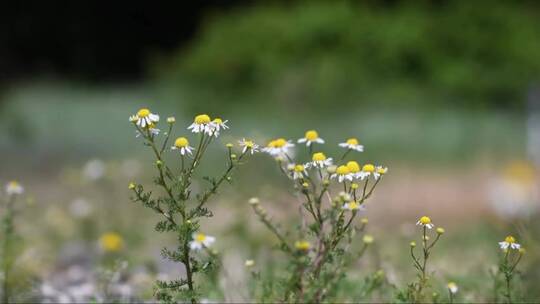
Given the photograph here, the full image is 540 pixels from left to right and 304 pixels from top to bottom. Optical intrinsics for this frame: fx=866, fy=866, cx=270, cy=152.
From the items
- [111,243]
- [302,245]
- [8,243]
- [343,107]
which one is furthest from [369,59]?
[302,245]

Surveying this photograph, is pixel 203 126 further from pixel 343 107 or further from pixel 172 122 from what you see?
pixel 343 107

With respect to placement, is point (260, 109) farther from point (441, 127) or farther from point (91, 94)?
point (91, 94)

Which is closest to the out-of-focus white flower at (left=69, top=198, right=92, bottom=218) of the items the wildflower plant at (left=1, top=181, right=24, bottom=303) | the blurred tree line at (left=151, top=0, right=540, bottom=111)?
the wildflower plant at (left=1, top=181, right=24, bottom=303)

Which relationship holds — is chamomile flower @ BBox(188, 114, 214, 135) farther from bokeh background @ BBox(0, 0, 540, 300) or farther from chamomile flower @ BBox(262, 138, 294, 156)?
bokeh background @ BBox(0, 0, 540, 300)

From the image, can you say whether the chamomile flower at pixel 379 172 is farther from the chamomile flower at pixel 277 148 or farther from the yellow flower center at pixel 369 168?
the chamomile flower at pixel 277 148

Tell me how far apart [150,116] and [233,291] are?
138 centimetres

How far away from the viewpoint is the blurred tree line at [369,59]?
9.38 meters

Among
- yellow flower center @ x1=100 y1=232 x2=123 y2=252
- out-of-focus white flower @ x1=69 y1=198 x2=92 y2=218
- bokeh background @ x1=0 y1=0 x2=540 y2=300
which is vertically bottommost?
yellow flower center @ x1=100 y1=232 x2=123 y2=252

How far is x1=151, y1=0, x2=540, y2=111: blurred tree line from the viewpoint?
369 inches

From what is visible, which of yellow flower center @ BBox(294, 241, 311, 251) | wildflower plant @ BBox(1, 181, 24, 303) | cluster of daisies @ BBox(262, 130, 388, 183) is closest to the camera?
yellow flower center @ BBox(294, 241, 311, 251)

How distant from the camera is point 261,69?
9781 millimetres

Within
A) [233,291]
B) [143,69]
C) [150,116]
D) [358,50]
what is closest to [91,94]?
[143,69]

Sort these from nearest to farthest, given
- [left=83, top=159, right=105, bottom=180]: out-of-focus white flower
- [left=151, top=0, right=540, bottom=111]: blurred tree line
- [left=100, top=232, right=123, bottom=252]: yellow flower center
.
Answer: [left=100, top=232, right=123, bottom=252]: yellow flower center
[left=83, top=159, right=105, bottom=180]: out-of-focus white flower
[left=151, top=0, right=540, bottom=111]: blurred tree line

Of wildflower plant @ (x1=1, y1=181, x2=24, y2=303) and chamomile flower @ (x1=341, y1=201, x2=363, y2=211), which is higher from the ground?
wildflower plant @ (x1=1, y1=181, x2=24, y2=303)
